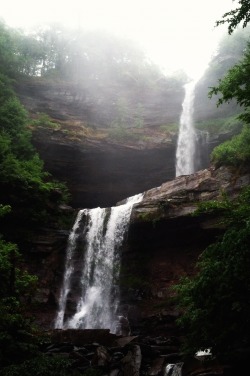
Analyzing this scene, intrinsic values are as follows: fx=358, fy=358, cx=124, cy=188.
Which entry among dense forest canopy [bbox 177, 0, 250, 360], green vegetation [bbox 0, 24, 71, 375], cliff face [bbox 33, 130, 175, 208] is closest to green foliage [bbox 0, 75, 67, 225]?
green vegetation [bbox 0, 24, 71, 375]

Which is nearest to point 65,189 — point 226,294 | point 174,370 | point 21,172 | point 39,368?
point 21,172

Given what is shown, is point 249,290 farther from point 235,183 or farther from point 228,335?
point 235,183

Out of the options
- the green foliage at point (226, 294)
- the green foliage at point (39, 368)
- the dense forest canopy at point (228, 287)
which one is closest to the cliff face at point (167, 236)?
the green foliage at point (39, 368)

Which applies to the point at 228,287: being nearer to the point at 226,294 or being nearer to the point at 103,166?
the point at 226,294

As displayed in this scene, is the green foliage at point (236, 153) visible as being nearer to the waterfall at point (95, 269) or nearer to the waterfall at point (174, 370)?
the waterfall at point (95, 269)

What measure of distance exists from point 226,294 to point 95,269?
51.4 feet

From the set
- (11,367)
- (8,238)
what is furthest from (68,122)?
(11,367)

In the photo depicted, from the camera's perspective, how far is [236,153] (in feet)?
70.4

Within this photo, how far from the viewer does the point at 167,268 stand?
71.6 ft

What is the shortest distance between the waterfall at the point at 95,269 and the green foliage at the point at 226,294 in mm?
12437

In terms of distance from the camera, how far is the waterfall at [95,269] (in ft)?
65.0

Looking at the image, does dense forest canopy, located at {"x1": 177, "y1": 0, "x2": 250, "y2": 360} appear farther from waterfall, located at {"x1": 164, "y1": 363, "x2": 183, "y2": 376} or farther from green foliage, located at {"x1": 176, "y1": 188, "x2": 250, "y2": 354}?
waterfall, located at {"x1": 164, "y1": 363, "x2": 183, "y2": 376}

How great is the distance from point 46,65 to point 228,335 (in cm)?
3971

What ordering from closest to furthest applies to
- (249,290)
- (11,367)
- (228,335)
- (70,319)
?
(249,290) < (228,335) < (11,367) < (70,319)
